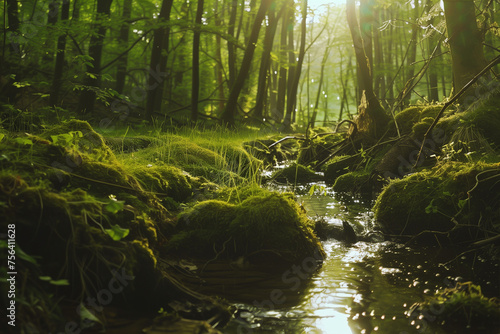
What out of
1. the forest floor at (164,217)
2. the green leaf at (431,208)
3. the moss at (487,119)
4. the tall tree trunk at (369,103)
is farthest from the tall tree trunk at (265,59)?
the green leaf at (431,208)

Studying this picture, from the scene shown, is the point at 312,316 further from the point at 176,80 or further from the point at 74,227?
the point at 176,80

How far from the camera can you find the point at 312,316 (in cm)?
253

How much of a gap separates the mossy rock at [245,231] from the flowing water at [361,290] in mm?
210

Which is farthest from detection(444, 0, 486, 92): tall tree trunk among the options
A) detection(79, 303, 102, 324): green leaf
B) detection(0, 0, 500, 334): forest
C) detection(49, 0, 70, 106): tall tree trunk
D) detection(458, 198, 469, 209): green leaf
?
detection(49, 0, 70, 106): tall tree trunk

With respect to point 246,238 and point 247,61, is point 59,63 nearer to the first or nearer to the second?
point 247,61

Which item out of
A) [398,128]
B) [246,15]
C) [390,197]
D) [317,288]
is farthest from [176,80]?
[317,288]

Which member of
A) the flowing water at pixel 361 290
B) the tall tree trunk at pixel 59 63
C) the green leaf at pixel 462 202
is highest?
the tall tree trunk at pixel 59 63

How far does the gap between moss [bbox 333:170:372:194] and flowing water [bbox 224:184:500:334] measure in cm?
261

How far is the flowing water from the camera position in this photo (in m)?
2.40

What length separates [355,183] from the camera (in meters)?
6.76

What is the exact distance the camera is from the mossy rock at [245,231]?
3428 mm

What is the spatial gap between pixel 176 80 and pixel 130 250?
17602 mm

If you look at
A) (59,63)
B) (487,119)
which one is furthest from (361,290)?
(59,63)

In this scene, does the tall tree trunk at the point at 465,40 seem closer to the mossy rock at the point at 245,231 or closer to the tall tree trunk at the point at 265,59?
the mossy rock at the point at 245,231
